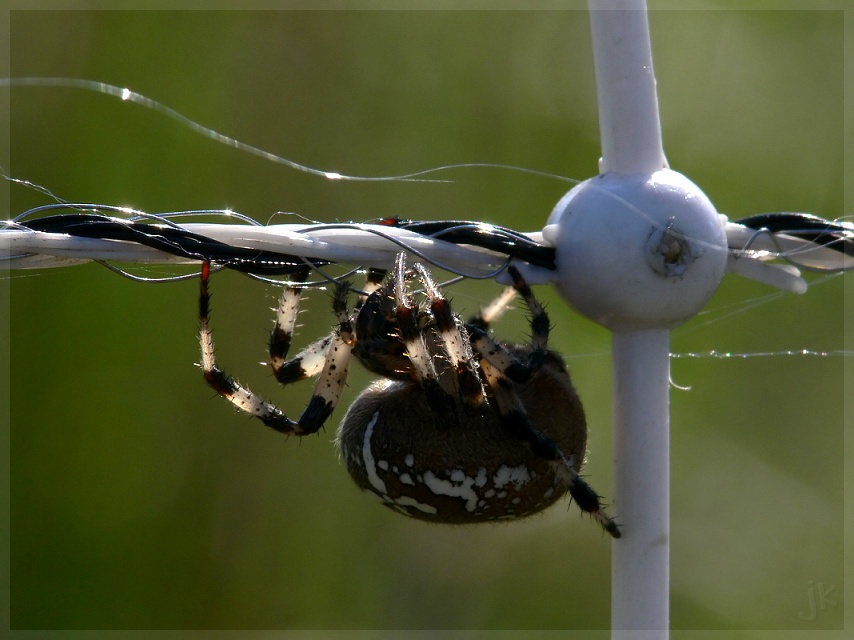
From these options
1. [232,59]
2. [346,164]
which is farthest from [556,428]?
[232,59]

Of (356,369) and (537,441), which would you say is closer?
(537,441)

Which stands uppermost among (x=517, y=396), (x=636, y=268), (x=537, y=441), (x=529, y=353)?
(x=636, y=268)

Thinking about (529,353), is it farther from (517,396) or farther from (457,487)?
(457,487)

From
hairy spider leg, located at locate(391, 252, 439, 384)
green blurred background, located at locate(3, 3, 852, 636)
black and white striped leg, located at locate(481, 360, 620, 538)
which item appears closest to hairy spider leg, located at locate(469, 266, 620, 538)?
black and white striped leg, located at locate(481, 360, 620, 538)

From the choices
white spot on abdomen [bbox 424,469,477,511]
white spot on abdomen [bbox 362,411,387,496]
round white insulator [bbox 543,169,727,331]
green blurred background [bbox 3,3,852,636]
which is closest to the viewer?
round white insulator [bbox 543,169,727,331]

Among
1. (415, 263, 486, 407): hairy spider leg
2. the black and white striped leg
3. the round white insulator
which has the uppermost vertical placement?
the round white insulator

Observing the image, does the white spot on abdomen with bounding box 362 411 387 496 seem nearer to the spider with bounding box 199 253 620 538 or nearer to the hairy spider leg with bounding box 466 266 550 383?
the spider with bounding box 199 253 620 538

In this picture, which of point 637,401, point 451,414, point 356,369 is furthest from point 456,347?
point 356,369
